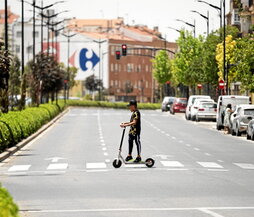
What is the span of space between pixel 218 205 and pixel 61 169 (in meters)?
9.45

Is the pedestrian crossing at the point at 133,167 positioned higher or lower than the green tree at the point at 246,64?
lower

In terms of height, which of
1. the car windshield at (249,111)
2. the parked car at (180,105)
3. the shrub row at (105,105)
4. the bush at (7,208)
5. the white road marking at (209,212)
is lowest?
the shrub row at (105,105)

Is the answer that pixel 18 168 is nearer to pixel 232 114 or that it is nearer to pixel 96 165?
pixel 96 165

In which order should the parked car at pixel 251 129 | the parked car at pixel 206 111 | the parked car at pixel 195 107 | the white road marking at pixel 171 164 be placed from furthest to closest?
the parked car at pixel 195 107 → the parked car at pixel 206 111 → the parked car at pixel 251 129 → the white road marking at pixel 171 164

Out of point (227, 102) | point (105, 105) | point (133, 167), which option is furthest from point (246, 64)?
point (105, 105)

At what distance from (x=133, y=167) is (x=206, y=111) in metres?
44.3

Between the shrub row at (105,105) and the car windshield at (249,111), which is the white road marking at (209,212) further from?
the shrub row at (105,105)

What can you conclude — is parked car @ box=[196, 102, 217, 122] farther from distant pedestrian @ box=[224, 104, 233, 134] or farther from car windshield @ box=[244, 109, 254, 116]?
car windshield @ box=[244, 109, 254, 116]

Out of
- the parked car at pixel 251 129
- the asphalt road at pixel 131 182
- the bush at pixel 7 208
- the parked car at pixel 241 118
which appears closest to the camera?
the bush at pixel 7 208

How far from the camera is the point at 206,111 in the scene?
225 ft

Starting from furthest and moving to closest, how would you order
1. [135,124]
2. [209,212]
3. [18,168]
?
[18,168] → [135,124] → [209,212]

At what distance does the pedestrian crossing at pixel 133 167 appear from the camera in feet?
78.5

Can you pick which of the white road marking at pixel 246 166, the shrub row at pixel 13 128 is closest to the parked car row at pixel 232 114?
the shrub row at pixel 13 128

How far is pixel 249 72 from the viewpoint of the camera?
5066 centimetres
